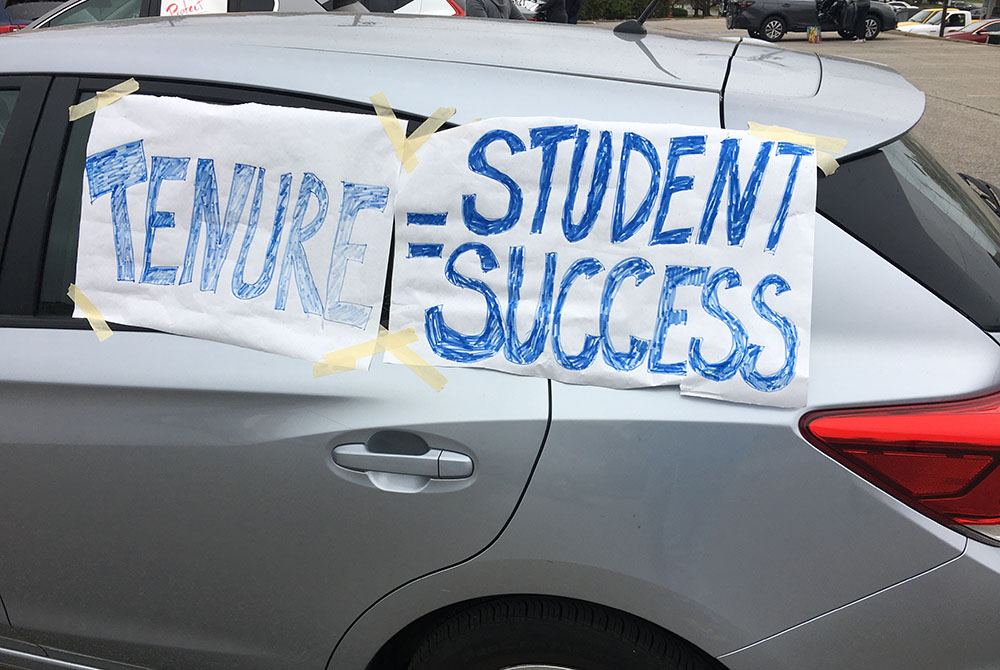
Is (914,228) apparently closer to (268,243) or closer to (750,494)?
(750,494)

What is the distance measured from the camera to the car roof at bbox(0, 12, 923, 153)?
1.43m

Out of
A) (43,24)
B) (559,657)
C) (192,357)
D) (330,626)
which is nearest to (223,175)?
(192,357)

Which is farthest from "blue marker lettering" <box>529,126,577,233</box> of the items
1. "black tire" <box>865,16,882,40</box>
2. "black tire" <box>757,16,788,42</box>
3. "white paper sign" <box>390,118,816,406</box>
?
"black tire" <box>865,16,882,40</box>

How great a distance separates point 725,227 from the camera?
1.34m

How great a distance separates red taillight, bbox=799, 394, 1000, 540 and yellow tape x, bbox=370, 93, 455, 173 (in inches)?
31.1

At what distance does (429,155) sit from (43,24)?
5165mm

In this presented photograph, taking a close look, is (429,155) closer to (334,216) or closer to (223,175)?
(334,216)

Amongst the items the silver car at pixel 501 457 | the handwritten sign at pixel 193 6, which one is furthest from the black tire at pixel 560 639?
the handwritten sign at pixel 193 6

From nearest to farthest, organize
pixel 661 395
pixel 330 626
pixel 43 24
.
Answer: pixel 661 395
pixel 330 626
pixel 43 24

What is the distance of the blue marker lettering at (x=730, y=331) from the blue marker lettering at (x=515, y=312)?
24 centimetres

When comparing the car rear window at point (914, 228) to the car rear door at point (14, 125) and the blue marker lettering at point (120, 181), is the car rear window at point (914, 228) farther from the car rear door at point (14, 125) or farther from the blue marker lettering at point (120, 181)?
the car rear door at point (14, 125)

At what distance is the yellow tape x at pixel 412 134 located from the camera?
4.73ft

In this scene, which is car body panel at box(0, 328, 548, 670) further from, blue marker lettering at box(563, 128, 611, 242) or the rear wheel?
the rear wheel

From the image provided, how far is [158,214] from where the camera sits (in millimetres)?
1556
